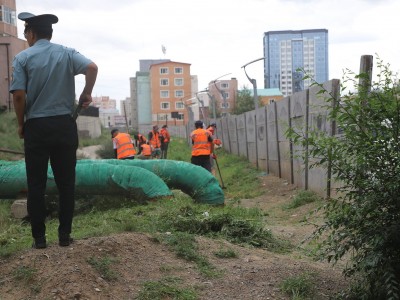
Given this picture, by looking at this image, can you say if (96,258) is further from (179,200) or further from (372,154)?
(179,200)

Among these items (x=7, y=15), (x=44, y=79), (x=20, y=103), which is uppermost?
(x=7, y=15)

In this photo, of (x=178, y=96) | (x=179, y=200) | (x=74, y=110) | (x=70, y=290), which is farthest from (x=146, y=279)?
(x=178, y=96)

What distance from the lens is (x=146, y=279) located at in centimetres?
395

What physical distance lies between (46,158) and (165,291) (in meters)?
1.42

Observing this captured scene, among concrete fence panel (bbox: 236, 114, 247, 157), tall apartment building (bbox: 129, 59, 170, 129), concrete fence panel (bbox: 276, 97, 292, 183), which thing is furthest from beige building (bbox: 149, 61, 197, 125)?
concrete fence panel (bbox: 276, 97, 292, 183)

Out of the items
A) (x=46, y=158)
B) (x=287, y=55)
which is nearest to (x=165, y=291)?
(x=46, y=158)

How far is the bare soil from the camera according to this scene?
3.66 m

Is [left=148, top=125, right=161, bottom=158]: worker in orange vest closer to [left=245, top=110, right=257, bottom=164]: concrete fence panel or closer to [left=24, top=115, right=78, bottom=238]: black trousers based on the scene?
[left=245, top=110, right=257, bottom=164]: concrete fence panel

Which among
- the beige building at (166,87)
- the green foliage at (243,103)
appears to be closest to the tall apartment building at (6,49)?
the green foliage at (243,103)

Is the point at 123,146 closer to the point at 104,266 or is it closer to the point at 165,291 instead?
the point at 104,266

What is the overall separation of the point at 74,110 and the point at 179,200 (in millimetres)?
3607

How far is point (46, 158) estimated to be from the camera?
429 centimetres

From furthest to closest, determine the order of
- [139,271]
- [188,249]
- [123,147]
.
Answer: [123,147], [188,249], [139,271]

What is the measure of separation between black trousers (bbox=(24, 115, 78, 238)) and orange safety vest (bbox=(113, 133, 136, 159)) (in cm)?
887
